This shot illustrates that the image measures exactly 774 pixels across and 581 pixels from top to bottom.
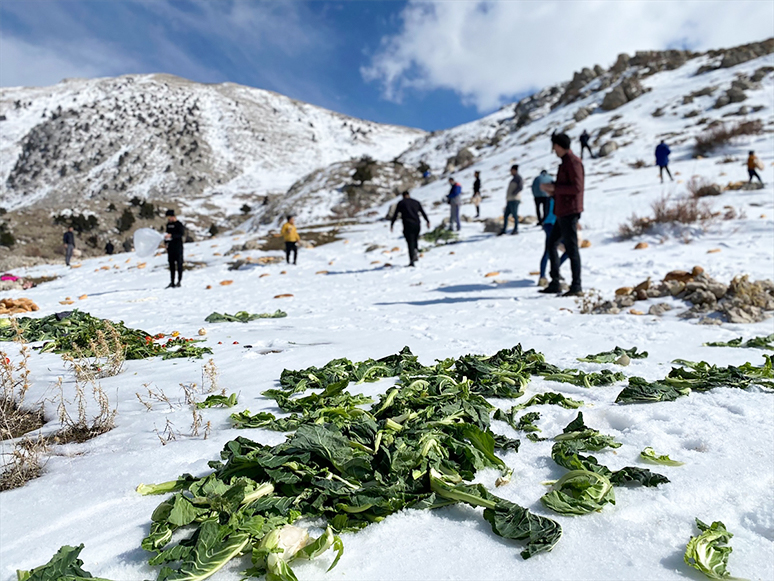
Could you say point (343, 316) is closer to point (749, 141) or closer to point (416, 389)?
point (416, 389)

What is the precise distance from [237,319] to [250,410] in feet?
13.4

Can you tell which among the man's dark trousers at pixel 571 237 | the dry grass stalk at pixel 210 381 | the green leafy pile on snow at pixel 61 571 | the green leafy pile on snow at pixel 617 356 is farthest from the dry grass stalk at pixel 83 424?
the man's dark trousers at pixel 571 237

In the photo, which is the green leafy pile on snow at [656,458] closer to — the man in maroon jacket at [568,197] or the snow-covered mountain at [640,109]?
the man in maroon jacket at [568,197]

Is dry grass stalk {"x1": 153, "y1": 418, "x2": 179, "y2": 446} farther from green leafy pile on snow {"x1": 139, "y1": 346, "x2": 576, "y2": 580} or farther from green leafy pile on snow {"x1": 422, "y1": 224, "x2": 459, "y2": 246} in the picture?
green leafy pile on snow {"x1": 422, "y1": 224, "x2": 459, "y2": 246}

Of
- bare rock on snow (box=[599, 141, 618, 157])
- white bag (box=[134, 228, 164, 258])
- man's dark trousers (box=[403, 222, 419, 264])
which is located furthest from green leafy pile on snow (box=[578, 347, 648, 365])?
bare rock on snow (box=[599, 141, 618, 157])

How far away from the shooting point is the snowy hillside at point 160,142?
71.0 metres

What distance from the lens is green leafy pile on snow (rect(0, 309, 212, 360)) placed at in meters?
4.23

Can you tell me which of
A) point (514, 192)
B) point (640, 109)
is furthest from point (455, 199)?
point (640, 109)

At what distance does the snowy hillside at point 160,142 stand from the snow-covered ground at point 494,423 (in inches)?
2039

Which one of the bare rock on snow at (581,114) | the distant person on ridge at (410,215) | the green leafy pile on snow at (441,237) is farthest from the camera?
the bare rock on snow at (581,114)

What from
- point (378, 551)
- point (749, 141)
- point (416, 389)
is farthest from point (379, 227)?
point (378, 551)

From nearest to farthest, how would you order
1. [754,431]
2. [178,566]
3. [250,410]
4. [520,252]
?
[178,566], [754,431], [250,410], [520,252]

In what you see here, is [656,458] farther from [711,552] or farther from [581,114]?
[581,114]

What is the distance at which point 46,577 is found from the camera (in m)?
1.33
